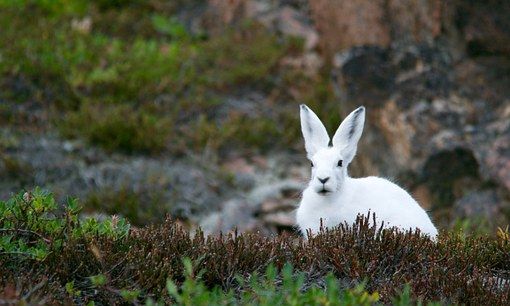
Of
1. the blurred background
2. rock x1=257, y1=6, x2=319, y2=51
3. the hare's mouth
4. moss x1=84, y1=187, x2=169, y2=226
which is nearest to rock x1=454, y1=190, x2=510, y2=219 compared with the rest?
the blurred background

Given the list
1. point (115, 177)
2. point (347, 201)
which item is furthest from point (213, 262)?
point (115, 177)

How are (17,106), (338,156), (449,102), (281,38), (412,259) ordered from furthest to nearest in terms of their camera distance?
(281,38)
(17,106)
(449,102)
(338,156)
(412,259)

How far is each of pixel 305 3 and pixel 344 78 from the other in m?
3.57

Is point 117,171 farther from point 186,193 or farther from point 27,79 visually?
point 27,79

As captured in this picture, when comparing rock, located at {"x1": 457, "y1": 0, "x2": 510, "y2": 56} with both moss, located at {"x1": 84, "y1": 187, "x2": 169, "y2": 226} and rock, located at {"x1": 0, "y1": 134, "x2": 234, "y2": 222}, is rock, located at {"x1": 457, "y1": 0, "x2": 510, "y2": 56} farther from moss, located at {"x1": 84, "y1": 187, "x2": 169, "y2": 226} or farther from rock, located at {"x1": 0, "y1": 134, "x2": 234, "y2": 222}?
moss, located at {"x1": 84, "y1": 187, "x2": 169, "y2": 226}

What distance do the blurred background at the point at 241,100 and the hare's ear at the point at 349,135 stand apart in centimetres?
290

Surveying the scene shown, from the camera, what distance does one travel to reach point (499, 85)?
35.5 ft

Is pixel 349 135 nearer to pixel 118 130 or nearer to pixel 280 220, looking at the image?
pixel 280 220

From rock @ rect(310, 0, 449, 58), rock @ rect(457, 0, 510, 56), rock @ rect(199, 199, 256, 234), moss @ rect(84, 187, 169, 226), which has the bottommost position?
moss @ rect(84, 187, 169, 226)

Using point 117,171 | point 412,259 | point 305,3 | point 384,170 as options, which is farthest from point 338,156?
point 305,3

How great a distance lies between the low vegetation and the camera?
16.2 feet

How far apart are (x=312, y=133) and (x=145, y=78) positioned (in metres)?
6.91

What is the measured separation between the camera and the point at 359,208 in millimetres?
6266

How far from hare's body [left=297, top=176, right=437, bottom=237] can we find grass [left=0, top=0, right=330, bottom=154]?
5989mm
